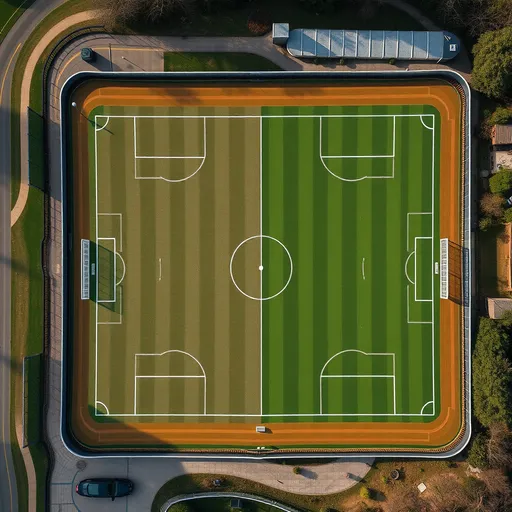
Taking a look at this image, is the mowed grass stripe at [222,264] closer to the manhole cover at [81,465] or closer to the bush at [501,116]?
the manhole cover at [81,465]

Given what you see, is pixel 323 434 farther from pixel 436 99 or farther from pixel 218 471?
pixel 436 99

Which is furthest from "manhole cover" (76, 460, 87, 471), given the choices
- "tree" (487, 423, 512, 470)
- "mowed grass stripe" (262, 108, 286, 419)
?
"tree" (487, 423, 512, 470)

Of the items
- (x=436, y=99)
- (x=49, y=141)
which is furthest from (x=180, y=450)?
(x=436, y=99)

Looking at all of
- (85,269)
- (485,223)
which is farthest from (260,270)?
(485,223)

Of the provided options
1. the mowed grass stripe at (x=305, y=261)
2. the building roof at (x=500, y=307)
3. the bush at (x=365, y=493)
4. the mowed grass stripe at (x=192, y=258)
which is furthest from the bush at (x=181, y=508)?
the building roof at (x=500, y=307)

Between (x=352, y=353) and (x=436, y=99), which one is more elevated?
(x=436, y=99)

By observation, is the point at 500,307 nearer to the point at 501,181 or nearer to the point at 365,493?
the point at 501,181
